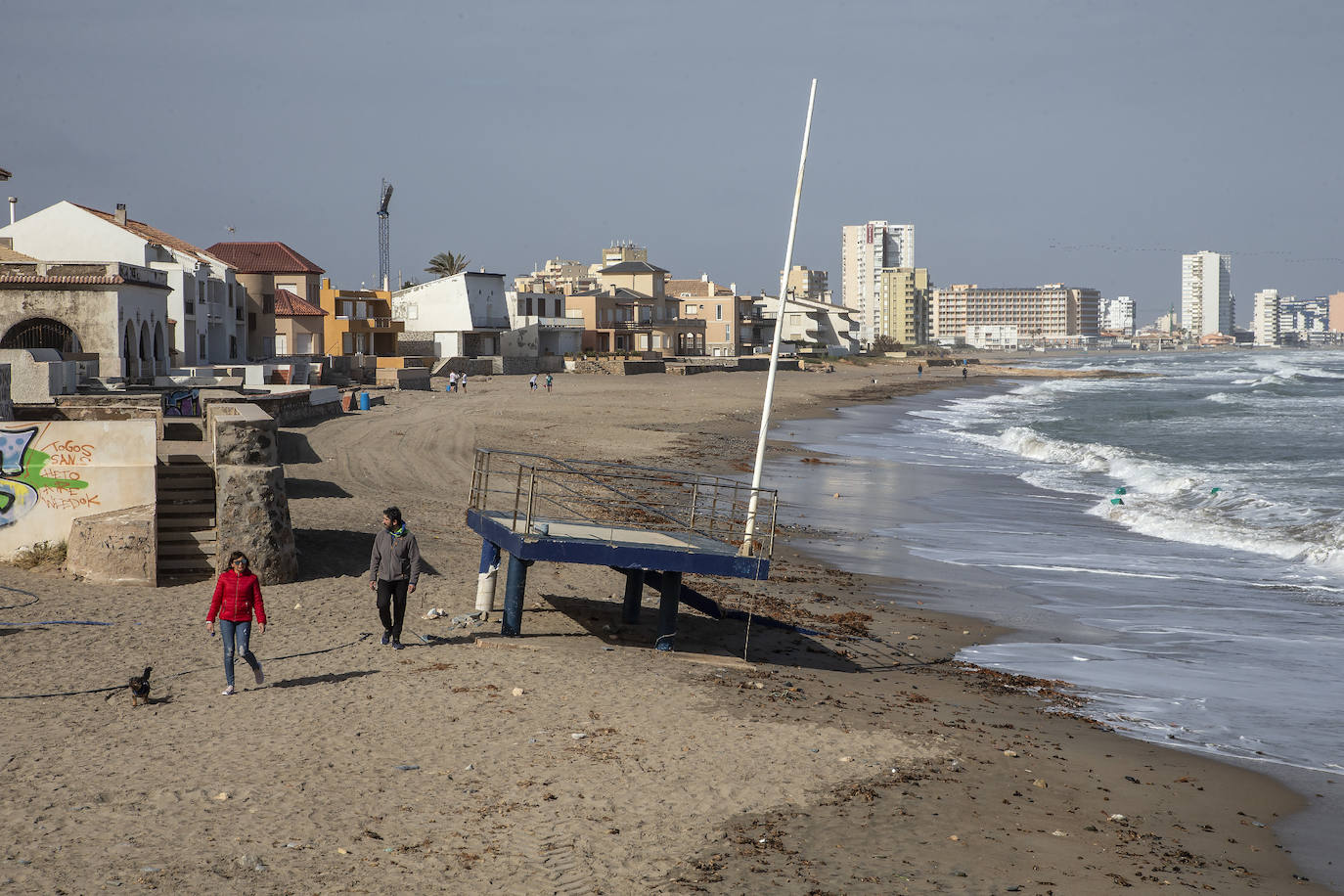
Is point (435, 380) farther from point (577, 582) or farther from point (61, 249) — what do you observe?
point (577, 582)

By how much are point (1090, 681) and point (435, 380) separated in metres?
57.4

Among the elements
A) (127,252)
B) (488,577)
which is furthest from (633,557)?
Result: (127,252)

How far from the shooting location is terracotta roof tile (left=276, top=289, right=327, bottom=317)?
62.8 meters

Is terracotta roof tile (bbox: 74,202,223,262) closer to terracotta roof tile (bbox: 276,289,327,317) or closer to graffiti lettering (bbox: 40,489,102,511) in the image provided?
terracotta roof tile (bbox: 276,289,327,317)

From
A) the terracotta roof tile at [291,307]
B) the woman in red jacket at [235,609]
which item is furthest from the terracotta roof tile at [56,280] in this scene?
the woman in red jacket at [235,609]

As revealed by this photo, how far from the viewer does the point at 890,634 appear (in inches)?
591

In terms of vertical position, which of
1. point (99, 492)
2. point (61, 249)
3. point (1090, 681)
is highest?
point (61, 249)

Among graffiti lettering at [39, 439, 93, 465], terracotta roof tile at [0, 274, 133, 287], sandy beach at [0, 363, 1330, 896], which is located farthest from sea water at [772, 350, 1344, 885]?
terracotta roof tile at [0, 274, 133, 287]

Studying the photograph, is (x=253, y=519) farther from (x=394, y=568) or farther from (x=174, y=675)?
(x=174, y=675)

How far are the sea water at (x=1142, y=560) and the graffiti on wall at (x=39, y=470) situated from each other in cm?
1167

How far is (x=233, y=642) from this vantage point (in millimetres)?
10805

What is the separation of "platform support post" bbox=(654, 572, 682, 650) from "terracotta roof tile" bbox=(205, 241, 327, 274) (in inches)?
2339

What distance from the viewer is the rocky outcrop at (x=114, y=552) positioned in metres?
14.6

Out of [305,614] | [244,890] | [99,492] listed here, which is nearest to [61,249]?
[99,492]
